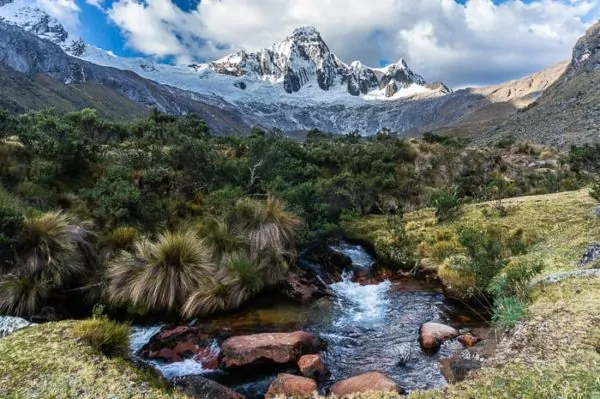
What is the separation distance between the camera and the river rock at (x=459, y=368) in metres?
7.56

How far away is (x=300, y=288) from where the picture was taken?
1427cm

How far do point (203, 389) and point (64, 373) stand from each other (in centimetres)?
225

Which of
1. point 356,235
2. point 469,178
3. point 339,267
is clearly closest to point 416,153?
point 469,178

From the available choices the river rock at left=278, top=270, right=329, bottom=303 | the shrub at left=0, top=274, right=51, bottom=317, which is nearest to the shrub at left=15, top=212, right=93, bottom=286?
the shrub at left=0, top=274, right=51, bottom=317

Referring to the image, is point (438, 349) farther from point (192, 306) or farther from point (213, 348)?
point (192, 306)

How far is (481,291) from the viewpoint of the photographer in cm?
1340

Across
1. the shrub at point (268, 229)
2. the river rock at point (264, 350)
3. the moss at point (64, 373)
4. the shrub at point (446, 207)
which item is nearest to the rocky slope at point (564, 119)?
the shrub at point (446, 207)

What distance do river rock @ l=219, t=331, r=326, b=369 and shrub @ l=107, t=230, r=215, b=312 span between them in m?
2.70

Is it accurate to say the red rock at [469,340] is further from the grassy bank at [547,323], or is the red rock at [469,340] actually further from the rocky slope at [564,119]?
the rocky slope at [564,119]

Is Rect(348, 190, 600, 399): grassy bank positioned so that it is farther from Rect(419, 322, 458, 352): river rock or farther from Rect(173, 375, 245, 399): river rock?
Rect(173, 375, 245, 399): river rock

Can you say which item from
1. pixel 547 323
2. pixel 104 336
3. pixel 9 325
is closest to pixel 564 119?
pixel 547 323

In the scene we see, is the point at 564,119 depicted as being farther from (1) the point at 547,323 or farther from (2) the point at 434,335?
(1) the point at 547,323

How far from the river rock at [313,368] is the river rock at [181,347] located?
193cm

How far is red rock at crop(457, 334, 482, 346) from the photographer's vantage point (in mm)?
10438
